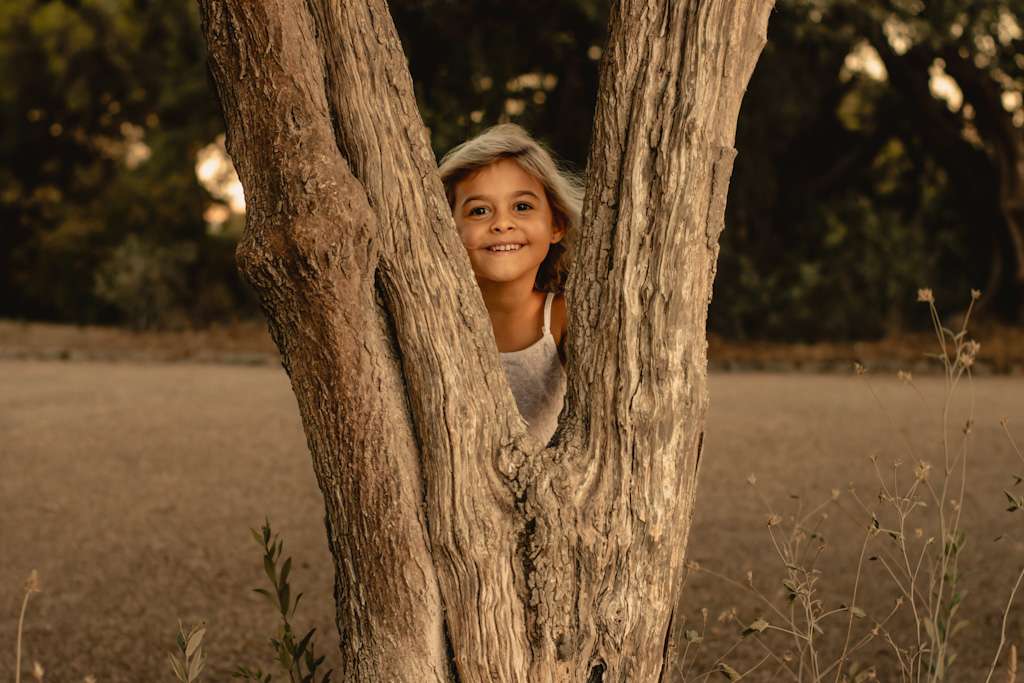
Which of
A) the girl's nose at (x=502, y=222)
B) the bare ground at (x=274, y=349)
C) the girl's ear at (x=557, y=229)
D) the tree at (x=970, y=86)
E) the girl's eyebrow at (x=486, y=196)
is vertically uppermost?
the tree at (x=970, y=86)

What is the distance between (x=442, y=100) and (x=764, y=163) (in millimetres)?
5241

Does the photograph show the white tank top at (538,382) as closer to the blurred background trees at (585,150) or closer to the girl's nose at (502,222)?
the girl's nose at (502,222)

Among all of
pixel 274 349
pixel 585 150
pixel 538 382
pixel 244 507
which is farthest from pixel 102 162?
pixel 538 382

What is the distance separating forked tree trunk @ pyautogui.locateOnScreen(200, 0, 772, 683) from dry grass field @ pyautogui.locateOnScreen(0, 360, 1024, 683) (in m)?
1.69

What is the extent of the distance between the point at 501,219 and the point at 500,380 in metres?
0.84

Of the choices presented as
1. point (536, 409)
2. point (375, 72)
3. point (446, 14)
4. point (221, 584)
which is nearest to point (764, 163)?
point (446, 14)

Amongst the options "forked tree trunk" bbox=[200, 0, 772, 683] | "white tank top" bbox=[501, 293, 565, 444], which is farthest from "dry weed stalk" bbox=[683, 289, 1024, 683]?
"white tank top" bbox=[501, 293, 565, 444]

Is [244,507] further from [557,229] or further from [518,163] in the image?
[518,163]

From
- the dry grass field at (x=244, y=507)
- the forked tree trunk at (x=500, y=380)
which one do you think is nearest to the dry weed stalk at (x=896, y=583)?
the dry grass field at (x=244, y=507)

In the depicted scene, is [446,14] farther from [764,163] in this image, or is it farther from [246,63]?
[246,63]

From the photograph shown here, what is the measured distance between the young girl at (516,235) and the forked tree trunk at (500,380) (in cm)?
75

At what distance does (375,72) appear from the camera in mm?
2037

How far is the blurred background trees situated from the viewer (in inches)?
424

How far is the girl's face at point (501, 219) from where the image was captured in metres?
2.85
